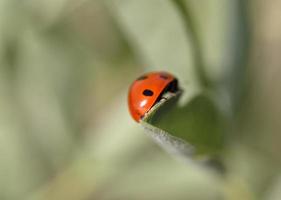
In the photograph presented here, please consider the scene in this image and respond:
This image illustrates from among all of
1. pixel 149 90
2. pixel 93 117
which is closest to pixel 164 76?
pixel 149 90

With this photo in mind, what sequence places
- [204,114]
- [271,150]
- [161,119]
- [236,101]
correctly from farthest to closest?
[271,150] → [236,101] → [204,114] → [161,119]

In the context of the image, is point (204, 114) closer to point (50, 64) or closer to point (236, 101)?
point (236, 101)

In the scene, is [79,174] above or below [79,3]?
below

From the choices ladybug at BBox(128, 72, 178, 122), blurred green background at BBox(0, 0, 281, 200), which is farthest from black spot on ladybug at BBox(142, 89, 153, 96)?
blurred green background at BBox(0, 0, 281, 200)

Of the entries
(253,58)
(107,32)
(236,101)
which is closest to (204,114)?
(236,101)

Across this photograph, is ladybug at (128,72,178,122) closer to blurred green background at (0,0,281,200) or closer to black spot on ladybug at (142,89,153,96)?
black spot on ladybug at (142,89,153,96)

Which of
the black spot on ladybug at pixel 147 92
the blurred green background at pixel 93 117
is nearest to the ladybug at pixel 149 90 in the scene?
the black spot on ladybug at pixel 147 92
